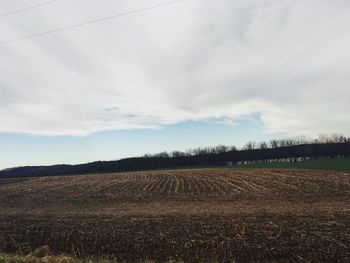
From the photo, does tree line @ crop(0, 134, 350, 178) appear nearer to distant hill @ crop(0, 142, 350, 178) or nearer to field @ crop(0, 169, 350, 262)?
distant hill @ crop(0, 142, 350, 178)

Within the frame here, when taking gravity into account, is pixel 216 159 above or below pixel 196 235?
above

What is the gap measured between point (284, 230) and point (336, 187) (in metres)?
23.2

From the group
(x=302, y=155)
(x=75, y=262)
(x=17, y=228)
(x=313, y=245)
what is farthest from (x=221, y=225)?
(x=302, y=155)

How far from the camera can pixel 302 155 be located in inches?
6329

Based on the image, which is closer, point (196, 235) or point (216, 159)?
point (196, 235)

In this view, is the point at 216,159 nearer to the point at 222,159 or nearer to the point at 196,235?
the point at 222,159

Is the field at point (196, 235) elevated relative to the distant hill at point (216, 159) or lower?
lower

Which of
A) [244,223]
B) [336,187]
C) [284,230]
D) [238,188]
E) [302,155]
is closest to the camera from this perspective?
[284,230]

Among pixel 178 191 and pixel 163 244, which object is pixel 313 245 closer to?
pixel 163 244

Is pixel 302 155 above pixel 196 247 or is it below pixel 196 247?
above

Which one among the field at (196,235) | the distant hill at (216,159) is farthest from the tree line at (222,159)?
the field at (196,235)

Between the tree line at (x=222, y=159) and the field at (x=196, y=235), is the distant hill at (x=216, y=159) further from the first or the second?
the field at (x=196, y=235)

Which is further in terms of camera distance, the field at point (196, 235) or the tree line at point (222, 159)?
the tree line at point (222, 159)

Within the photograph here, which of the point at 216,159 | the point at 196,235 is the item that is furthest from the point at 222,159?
the point at 196,235
